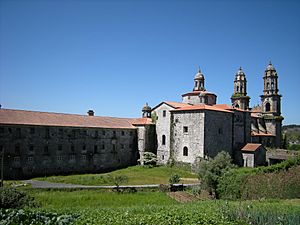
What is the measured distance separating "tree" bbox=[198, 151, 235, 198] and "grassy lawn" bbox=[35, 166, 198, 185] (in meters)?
7.19

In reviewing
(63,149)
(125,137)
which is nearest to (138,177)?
(125,137)

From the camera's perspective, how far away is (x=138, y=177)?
1518 inches

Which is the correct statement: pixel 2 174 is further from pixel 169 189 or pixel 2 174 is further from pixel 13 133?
pixel 169 189

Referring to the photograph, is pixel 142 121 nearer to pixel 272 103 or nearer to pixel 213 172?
pixel 213 172

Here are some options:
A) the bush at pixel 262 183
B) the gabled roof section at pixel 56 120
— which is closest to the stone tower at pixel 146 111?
the gabled roof section at pixel 56 120

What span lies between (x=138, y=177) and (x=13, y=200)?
756 inches

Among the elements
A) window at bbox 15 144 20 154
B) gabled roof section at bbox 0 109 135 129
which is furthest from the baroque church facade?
window at bbox 15 144 20 154

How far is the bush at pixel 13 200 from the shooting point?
21.2m

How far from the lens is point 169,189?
1207 inches

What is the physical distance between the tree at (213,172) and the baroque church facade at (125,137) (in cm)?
1158

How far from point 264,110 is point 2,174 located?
51.1m

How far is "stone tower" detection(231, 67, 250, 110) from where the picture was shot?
55.2 metres

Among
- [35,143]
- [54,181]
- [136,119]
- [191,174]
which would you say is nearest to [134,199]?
[54,181]

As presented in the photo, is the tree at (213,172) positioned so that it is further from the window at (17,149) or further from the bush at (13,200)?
the window at (17,149)
